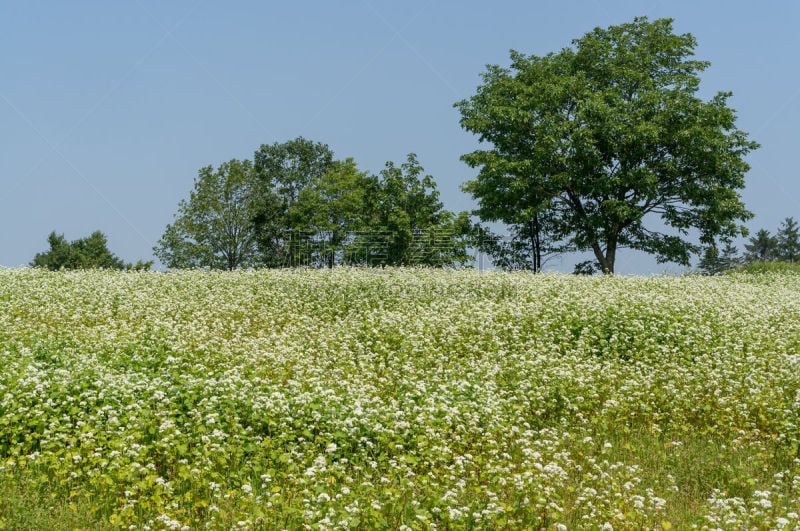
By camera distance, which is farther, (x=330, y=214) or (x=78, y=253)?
(x=78, y=253)

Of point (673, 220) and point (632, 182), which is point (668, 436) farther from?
point (673, 220)

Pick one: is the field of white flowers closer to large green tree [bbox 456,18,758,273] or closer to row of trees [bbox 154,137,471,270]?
large green tree [bbox 456,18,758,273]

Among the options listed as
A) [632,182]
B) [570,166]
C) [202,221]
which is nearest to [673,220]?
[632,182]

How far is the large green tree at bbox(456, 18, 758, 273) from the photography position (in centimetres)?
4131

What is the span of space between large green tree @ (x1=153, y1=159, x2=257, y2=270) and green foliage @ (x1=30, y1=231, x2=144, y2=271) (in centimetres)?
2284

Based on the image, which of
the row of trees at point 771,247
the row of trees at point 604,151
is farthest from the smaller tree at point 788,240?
the row of trees at point 604,151

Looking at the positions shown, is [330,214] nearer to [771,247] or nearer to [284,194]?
[284,194]

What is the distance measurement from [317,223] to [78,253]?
1422 inches

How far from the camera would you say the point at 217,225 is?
6181cm

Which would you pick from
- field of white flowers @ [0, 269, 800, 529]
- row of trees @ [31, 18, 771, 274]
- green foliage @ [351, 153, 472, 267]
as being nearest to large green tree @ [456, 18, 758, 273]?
row of trees @ [31, 18, 771, 274]

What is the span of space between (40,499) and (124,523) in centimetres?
147

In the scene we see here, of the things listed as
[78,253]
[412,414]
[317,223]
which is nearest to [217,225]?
[317,223]

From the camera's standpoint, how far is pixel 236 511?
7.96 metres

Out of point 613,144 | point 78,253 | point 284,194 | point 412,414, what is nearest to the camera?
point 412,414
